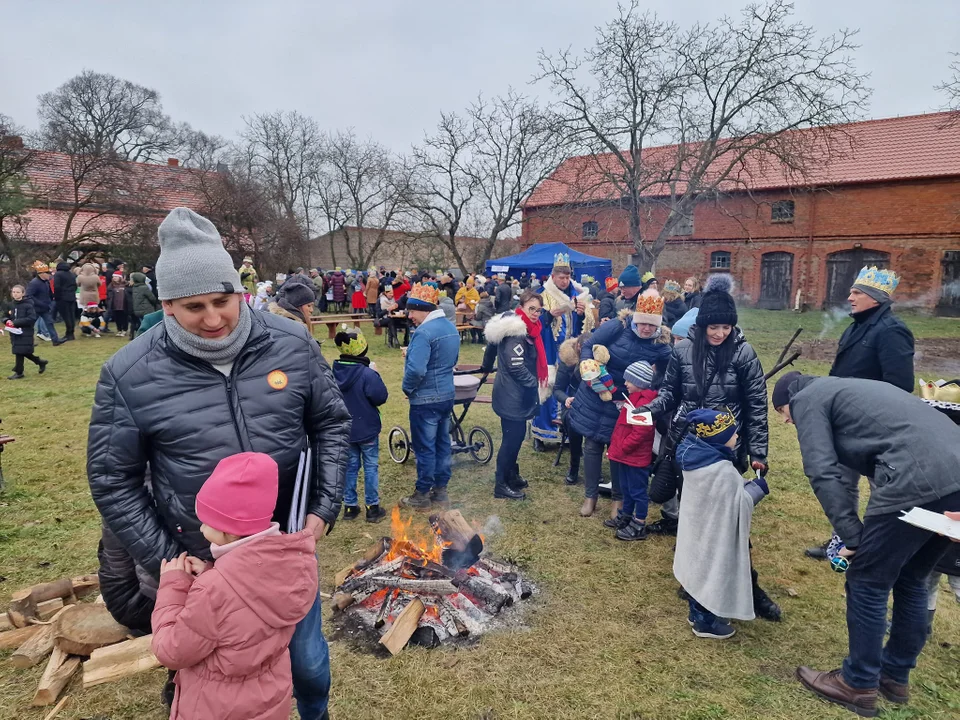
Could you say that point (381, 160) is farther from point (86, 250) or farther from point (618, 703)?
point (618, 703)

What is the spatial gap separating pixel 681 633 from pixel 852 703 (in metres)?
0.94

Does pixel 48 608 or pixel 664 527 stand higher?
pixel 48 608

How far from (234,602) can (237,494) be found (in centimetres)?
35

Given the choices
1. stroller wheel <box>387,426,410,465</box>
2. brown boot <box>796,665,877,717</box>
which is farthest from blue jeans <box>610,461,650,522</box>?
stroller wheel <box>387,426,410,465</box>

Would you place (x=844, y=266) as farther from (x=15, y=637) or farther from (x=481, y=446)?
(x=15, y=637)

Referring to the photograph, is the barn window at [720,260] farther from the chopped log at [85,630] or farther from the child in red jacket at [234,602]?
the child in red jacket at [234,602]

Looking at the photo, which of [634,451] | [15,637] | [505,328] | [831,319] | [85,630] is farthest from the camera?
[831,319]

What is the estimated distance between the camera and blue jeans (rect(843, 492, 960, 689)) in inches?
105

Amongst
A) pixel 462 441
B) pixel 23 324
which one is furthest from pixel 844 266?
pixel 23 324

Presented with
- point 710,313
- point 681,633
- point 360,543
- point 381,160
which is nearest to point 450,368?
point 360,543

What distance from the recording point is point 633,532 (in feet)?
15.9

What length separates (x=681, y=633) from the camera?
142 inches

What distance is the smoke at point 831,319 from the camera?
804 inches

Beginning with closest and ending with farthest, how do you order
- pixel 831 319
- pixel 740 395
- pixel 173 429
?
1. pixel 173 429
2. pixel 740 395
3. pixel 831 319
